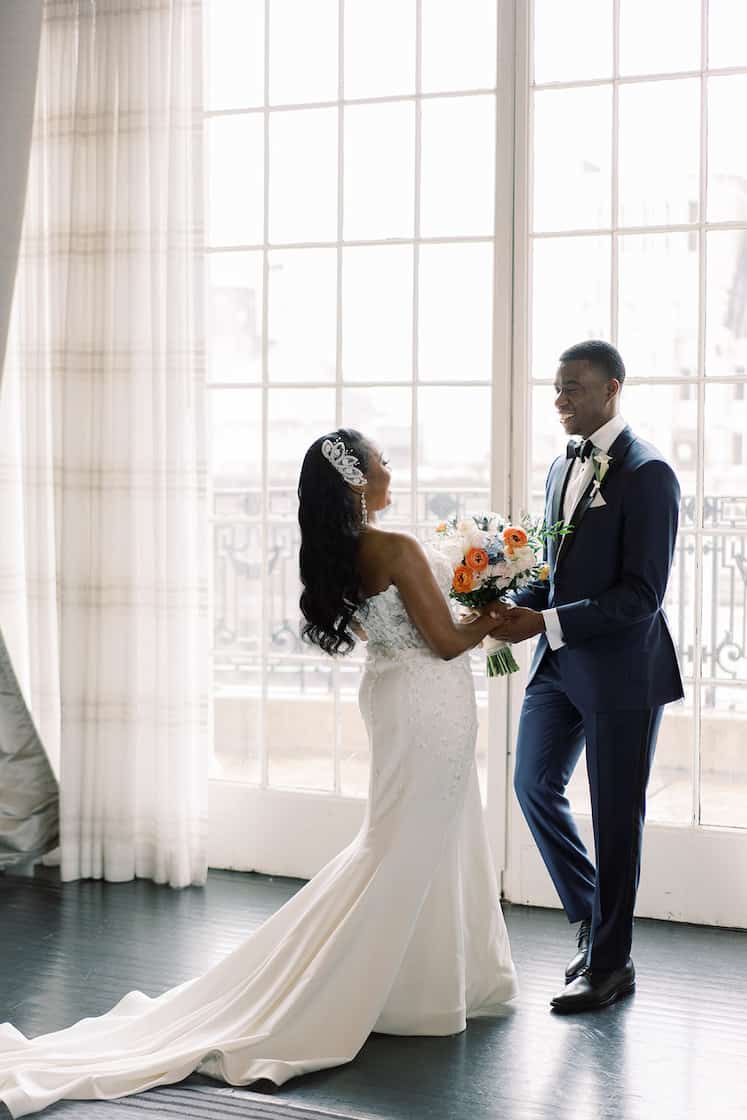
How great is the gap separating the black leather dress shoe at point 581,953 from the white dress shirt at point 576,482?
845mm

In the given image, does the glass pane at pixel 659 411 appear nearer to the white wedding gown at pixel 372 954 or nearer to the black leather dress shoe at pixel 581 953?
the white wedding gown at pixel 372 954

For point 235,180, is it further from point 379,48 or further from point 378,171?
point 379,48

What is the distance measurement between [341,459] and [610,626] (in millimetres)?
840

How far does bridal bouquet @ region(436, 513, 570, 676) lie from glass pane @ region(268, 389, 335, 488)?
135cm

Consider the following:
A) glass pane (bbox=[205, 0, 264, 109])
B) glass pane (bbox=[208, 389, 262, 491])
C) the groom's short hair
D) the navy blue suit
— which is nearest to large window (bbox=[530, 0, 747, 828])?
the groom's short hair

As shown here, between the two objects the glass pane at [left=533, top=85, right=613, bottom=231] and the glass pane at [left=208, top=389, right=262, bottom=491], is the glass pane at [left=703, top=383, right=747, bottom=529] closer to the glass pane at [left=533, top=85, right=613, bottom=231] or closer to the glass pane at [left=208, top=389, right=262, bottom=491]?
the glass pane at [left=533, top=85, right=613, bottom=231]

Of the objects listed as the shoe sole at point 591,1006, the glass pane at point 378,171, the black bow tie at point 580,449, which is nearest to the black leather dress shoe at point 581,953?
the shoe sole at point 591,1006

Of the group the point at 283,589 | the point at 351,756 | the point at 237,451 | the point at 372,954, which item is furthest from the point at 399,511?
the point at 237,451

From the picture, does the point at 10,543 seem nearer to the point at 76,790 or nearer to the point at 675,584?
the point at 76,790

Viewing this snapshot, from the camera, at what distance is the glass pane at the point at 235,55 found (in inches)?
175

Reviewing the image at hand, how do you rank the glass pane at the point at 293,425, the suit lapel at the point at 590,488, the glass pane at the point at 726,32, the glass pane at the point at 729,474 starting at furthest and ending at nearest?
the glass pane at the point at 293,425 → the glass pane at the point at 729,474 → the glass pane at the point at 726,32 → the suit lapel at the point at 590,488

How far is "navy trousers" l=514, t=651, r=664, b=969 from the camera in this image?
10.7 feet

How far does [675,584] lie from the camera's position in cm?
411

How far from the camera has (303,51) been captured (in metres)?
4.38
